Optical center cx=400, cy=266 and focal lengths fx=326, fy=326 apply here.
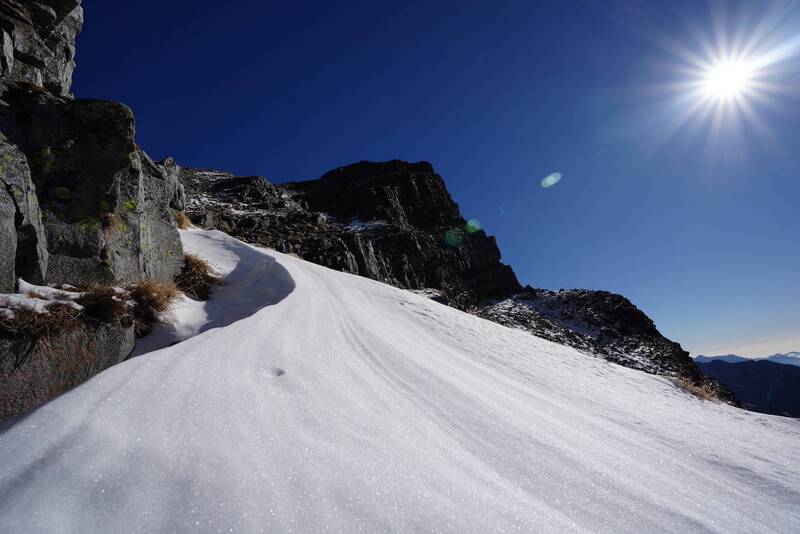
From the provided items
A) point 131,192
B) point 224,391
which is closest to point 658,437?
point 224,391

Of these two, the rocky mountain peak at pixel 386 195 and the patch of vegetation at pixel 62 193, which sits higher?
the rocky mountain peak at pixel 386 195

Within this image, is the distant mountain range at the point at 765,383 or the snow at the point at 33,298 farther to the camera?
the distant mountain range at the point at 765,383

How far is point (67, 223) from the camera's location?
2967 mm

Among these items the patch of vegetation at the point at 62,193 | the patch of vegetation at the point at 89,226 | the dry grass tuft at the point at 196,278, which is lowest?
the dry grass tuft at the point at 196,278

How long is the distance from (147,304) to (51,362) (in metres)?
0.79

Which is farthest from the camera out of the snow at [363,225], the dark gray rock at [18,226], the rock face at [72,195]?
the snow at [363,225]

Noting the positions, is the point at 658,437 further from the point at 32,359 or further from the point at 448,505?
the point at 32,359

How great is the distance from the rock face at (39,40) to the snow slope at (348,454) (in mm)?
3851

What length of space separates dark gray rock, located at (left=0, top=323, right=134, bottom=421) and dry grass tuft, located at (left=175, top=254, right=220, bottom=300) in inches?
49.3

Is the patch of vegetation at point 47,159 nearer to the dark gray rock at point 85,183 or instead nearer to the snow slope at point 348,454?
the dark gray rock at point 85,183

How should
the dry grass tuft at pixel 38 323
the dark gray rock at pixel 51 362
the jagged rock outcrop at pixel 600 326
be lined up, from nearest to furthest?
the dark gray rock at pixel 51 362, the dry grass tuft at pixel 38 323, the jagged rock outcrop at pixel 600 326

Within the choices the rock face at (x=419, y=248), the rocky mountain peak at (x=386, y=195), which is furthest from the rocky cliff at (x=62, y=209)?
the rocky mountain peak at (x=386, y=195)

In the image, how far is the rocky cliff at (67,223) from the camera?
199 cm

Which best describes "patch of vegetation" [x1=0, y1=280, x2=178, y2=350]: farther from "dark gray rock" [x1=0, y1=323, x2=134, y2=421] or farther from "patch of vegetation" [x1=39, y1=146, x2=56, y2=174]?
"patch of vegetation" [x1=39, y1=146, x2=56, y2=174]
